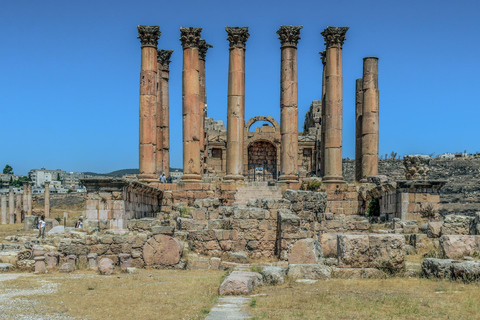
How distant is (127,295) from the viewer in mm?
11383

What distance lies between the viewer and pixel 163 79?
3597cm

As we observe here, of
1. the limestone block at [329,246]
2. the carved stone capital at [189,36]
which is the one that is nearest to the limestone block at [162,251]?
the limestone block at [329,246]

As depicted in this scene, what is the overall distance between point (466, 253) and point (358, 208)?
51.8 ft

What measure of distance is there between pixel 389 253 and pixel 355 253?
27.9 inches

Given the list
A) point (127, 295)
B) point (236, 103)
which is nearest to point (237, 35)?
point (236, 103)

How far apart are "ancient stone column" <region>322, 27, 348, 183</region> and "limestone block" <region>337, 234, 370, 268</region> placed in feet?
59.1

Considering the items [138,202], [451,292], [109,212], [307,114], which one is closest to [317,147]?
[307,114]

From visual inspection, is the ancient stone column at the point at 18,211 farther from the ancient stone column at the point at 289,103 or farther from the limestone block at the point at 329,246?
the limestone block at the point at 329,246

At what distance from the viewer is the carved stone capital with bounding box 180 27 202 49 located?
101 feet

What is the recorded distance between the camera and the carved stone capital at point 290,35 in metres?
31.0

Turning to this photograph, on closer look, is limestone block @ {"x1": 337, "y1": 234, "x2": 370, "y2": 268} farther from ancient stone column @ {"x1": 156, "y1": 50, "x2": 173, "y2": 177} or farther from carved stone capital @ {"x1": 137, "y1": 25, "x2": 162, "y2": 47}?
ancient stone column @ {"x1": 156, "y1": 50, "x2": 173, "y2": 177}

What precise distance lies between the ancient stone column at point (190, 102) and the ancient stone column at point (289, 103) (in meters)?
4.55

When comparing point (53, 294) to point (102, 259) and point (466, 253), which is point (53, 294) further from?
point (466, 253)

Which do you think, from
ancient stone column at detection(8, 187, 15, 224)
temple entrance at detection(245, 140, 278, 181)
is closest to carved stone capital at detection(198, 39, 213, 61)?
temple entrance at detection(245, 140, 278, 181)
